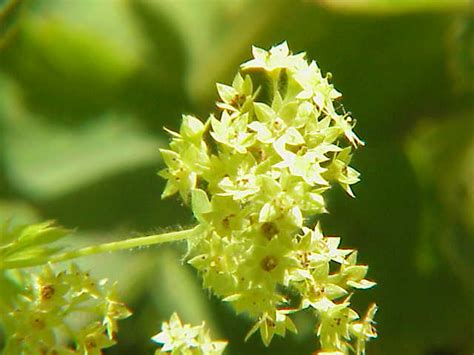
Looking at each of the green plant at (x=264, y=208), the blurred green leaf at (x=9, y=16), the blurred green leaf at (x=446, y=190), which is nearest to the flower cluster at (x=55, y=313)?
the green plant at (x=264, y=208)

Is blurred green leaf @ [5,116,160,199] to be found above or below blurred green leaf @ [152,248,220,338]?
above

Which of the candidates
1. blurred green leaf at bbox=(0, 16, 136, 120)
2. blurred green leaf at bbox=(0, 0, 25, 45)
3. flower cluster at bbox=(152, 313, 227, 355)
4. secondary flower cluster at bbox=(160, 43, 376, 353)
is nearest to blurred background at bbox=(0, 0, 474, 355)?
blurred green leaf at bbox=(0, 16, 136, 120)

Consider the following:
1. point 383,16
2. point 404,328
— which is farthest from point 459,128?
point 404,328

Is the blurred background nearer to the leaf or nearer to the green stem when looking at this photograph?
the leaf

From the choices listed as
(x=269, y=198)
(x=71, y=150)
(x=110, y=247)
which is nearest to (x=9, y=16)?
(x=110, y=247)

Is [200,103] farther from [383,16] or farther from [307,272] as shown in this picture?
[307,272]
